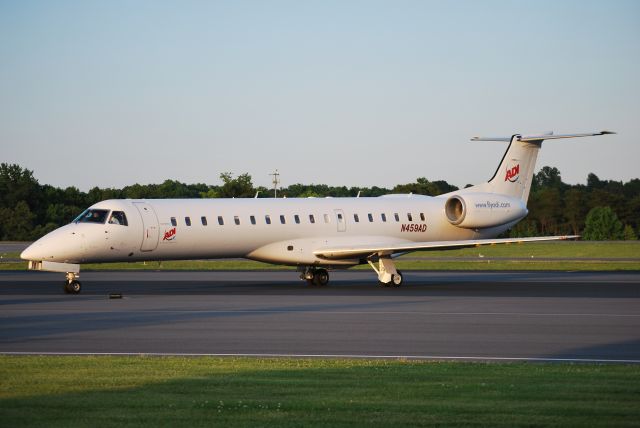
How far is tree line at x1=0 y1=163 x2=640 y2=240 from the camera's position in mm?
85188

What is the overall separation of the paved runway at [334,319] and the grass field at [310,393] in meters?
2.05

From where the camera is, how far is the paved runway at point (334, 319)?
16109mm

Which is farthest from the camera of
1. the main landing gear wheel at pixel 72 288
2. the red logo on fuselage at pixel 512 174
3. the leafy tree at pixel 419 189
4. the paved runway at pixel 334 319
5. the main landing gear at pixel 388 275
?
the leafy tree at pixel 419 189

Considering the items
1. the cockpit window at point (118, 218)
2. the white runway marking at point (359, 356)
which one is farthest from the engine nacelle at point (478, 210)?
the white runway marking at point (359, 356)

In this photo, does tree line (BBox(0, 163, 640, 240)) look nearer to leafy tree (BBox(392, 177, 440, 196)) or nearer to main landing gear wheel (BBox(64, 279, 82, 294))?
leafy tree (BBox(392, 177, 440, 196))

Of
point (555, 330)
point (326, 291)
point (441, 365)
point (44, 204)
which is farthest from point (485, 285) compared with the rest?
point (44, 204)

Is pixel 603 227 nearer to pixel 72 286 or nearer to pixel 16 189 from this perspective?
pixel 16 189

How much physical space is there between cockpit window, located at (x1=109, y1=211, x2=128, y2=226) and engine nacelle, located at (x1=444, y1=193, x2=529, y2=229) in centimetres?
1268

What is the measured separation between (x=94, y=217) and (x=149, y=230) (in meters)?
1.69

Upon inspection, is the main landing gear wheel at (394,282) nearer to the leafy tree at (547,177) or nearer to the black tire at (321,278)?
the black tire at (321,278)

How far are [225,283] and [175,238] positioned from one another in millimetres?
4247

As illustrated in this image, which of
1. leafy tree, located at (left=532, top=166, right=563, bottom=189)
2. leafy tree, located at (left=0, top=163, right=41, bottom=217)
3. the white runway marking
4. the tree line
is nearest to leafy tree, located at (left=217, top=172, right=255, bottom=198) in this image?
the tree line

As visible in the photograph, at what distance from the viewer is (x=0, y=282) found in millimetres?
36125

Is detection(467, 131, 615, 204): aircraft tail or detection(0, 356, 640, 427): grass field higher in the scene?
detection(467, 131, 615, 204): aircraft tail
